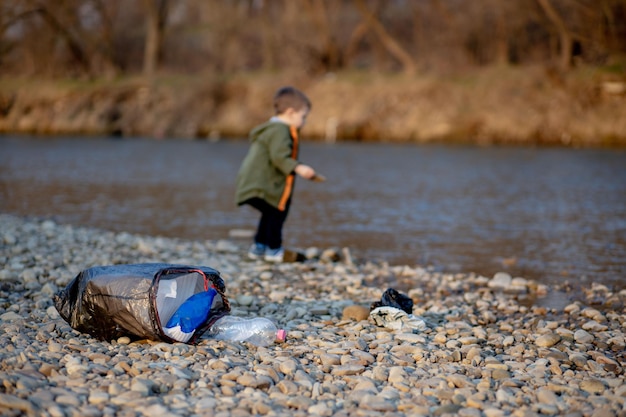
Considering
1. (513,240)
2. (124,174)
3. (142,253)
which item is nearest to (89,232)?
(142,253)

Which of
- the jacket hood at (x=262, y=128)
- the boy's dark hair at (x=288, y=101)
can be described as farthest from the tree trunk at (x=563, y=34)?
the jacket hood at (x=262, y=128)

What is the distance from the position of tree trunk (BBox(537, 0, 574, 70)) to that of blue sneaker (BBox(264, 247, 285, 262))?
72.8 feet

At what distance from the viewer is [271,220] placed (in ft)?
27.3

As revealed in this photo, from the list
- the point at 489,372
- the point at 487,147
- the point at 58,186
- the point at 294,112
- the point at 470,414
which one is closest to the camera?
the point at 470,414

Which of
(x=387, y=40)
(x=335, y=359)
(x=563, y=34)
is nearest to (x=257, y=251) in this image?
(x=335, y=359)

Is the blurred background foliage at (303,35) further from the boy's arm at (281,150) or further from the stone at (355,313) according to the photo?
the stone at (355,313)

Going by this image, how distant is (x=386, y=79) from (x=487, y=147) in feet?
21.9

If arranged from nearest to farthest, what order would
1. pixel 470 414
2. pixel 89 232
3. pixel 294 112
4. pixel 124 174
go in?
pixel 470 414, pixel 294 112, pixel 89 232, pixel 124 174

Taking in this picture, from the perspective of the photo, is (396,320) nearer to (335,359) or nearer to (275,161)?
(335,359)

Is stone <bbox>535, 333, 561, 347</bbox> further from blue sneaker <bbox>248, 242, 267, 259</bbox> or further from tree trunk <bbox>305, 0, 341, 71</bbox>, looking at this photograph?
tree trunk <bbox>305, 0, 341, 71</bbox>

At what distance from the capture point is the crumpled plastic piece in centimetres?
564

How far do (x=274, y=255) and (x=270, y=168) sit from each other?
959 mm

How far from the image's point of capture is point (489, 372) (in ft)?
15.3

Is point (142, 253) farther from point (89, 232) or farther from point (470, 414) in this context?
point (470, 414)
